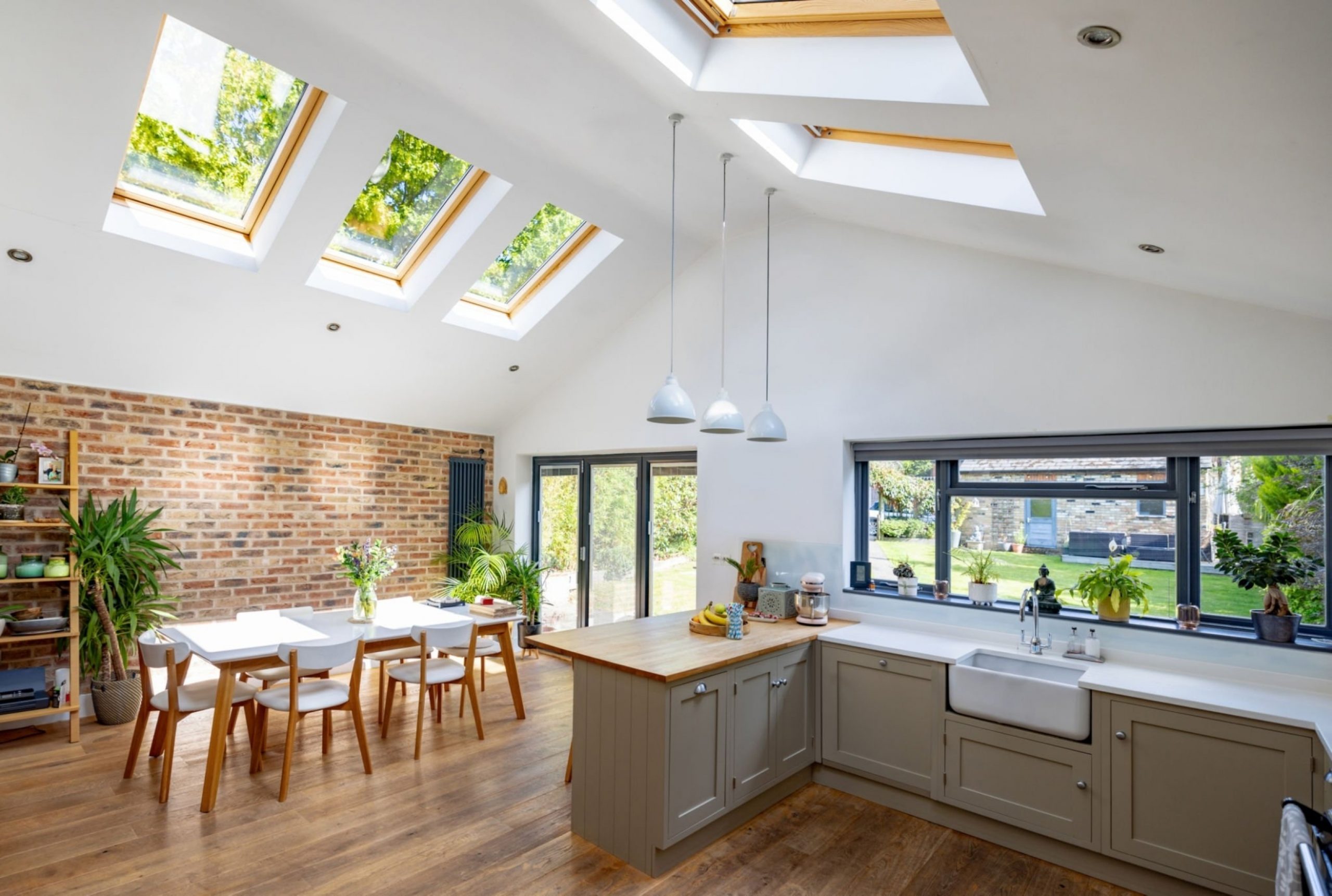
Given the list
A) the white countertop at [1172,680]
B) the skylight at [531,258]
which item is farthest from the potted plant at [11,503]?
the white countertop at [1172,680]

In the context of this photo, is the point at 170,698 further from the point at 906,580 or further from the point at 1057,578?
the point at 1057,578

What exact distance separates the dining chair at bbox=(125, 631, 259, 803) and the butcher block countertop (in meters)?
1.69

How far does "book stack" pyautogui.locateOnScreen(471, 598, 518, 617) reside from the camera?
5754mm

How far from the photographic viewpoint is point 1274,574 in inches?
123

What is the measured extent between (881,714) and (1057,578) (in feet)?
3.97

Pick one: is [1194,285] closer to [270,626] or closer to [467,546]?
[270,626]

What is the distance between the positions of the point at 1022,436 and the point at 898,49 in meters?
2.37

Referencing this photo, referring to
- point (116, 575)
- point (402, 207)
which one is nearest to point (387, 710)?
point (116, 575)

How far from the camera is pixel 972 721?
10.8 feet

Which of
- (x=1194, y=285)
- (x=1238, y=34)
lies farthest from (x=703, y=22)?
(x=1194, y=285)

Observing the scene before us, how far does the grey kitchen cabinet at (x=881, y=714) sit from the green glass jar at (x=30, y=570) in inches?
179

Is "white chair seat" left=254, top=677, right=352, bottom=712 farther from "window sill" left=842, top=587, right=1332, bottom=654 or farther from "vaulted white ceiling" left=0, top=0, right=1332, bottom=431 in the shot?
"window sill" left=842, top=587, right=1332, bottom=654

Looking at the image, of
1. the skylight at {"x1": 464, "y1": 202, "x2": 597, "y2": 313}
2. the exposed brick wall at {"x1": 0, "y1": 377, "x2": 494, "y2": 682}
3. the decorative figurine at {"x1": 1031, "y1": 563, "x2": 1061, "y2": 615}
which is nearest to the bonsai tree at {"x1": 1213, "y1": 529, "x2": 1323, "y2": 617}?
the decorative figurine at {"x1": 1031, "y1": 563, "x2": 1061, "y2": 615}

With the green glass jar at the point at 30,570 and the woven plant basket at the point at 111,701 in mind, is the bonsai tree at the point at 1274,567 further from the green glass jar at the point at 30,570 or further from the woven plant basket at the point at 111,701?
the green glass jar at the point at 30,570
